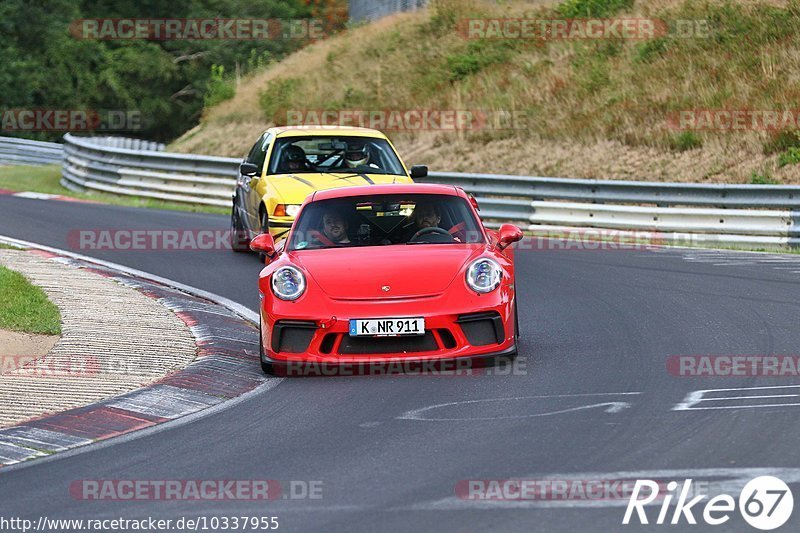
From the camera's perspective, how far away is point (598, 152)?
25625 millimetres

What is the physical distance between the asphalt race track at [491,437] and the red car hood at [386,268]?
24.2 inches

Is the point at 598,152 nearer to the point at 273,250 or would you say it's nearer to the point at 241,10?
the point at 273,250

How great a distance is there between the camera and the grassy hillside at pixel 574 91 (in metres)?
24.5

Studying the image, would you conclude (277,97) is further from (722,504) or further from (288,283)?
(722,504)

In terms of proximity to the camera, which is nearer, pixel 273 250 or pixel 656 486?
pixel 656 486

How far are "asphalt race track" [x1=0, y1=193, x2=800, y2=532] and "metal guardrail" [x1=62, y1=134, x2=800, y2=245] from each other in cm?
647

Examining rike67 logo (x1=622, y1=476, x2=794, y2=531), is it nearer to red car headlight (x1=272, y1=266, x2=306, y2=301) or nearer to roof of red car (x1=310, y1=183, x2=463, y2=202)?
red car headlight (x1=272, y1=266, x2=306, y2=301)

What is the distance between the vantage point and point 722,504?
5746 millimetres

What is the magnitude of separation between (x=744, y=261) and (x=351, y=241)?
292 inches

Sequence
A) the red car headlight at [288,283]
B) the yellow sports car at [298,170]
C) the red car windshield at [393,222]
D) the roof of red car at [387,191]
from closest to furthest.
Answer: the red car headlight at [288,283] → the red car windshield at [393,222] → the roof of red car at [387,191] → the yellow sports car at [298,170]

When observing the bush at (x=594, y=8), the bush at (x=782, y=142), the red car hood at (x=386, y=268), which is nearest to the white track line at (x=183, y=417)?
the red car hood at (x=386, y=268)

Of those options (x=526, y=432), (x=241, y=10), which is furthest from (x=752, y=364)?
(x=241, y=10)

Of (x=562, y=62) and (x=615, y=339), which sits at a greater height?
(x=562, y=62)

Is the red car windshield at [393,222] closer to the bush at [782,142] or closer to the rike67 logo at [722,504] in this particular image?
the rike67 logo at [722,504]
